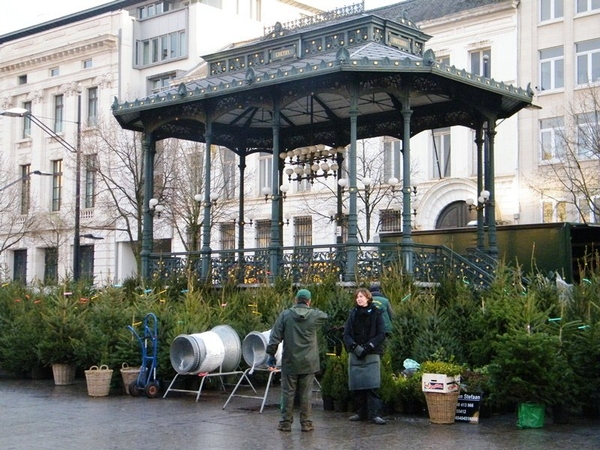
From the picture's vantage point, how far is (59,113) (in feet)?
192

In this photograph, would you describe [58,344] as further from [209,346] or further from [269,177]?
[269,177]

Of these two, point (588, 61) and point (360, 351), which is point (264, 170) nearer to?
point (588, 61)

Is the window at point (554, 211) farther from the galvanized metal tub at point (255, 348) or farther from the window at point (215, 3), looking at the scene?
the window at point (215, 3)

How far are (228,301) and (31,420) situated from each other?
19.4ft

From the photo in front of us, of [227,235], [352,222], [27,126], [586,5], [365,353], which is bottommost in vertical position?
[365,353]

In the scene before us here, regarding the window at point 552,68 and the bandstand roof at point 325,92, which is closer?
the bandstand roof at point 325,92

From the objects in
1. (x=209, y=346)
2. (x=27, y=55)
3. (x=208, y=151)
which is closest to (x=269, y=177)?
(x=27, y=55)

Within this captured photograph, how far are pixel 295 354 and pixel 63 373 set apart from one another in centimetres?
752

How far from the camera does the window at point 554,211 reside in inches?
1464

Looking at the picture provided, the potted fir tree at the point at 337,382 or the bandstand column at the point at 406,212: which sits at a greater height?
the bandstand column at the point at 406,212

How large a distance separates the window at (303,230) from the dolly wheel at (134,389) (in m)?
30.4

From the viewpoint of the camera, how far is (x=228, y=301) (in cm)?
1903

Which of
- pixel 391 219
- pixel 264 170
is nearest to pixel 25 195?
pixel 264 170

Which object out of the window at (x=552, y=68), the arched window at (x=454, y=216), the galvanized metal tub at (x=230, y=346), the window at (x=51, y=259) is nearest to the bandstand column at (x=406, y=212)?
the galvanized metal tub at (x=230, y=346)
